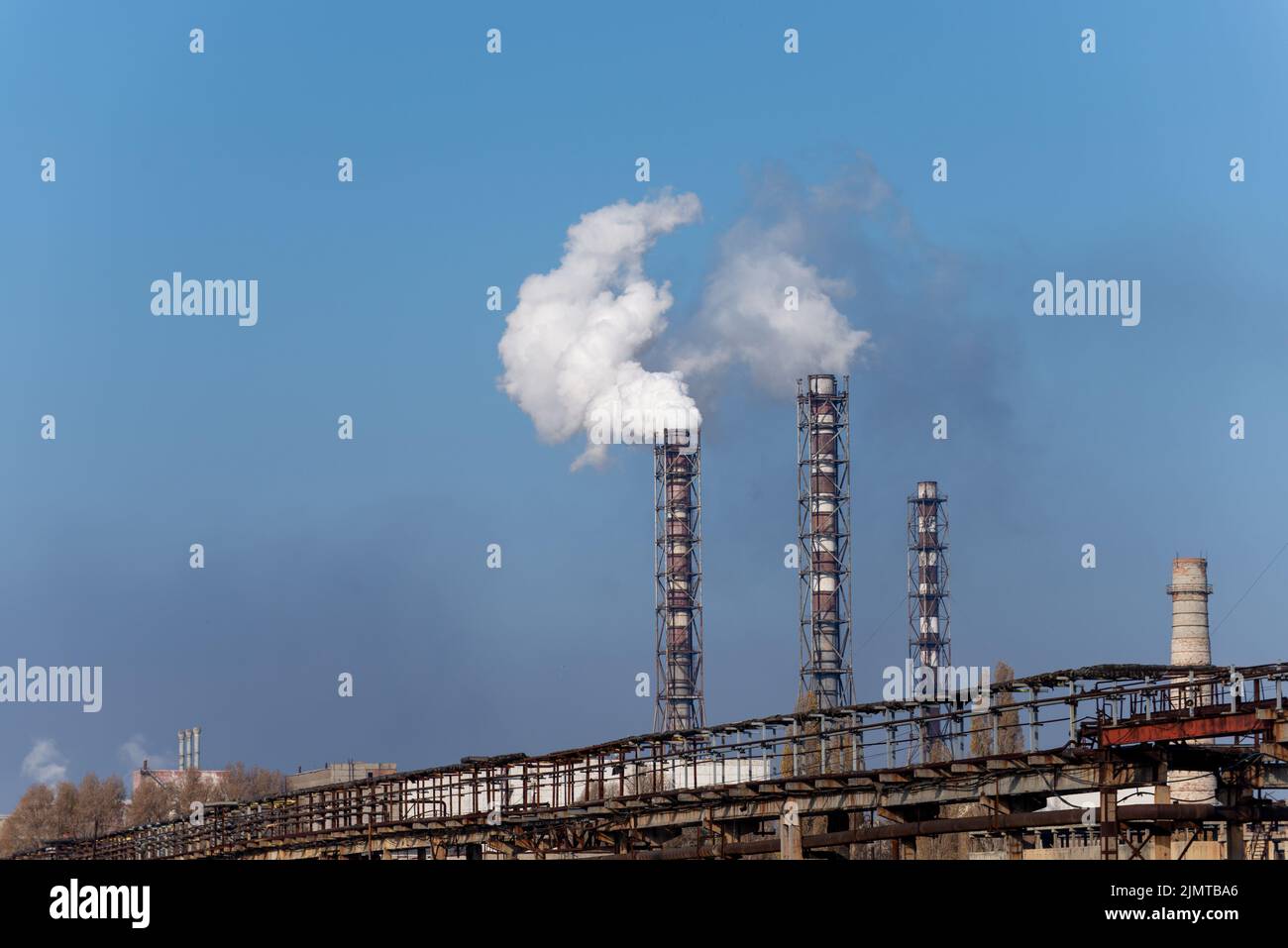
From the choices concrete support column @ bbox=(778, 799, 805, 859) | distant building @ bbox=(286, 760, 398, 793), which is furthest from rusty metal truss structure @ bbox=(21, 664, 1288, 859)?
distant building @ bbox=(286, 760, 398, 793)

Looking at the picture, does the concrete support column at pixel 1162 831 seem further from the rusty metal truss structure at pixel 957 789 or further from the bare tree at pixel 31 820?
the bare tree at pixel 31 820

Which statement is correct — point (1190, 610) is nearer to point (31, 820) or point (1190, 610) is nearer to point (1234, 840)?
point (1234, 840)

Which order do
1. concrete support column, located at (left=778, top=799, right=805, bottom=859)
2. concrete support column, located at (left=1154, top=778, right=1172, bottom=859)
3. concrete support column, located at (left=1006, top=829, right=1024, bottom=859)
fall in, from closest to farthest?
1. concrete support column, located at (left=1154, top=778, right=1172, bottom=859)
2. concrete support column, located at (left=778, top=799, right=805, bottom=859)
3. concrete support column, located at (left=1006, top=829, right=1024, bottom=859)

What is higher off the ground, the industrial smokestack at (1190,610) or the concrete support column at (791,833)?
the industrial smokestack at (1190,610)

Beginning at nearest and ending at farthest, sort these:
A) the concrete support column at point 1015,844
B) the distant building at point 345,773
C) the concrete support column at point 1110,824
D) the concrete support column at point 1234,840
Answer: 1. the concrete support column at point 1110,824
2. the concrete support column at point 1234,840
3. the concrete support column at point 1015,844
4. the distant building at point 345,773

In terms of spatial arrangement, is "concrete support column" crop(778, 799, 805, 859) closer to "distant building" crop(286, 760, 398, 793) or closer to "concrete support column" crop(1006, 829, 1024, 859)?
"concrete support column" crop(1006, 829, 1024, 859)

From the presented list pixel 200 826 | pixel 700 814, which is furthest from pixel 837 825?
pixel 200 826

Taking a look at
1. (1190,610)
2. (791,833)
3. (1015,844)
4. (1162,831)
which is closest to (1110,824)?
(1162,831)

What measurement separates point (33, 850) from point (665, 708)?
99.7ft

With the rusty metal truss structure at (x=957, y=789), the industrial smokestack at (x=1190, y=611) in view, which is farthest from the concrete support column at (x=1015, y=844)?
the industrial smokestack at (x=1190, y=611)

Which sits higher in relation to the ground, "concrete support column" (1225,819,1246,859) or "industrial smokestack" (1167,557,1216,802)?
"industrial smokestack" (1167,557,1216,802)

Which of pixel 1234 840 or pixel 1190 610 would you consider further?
pixel 1190 610

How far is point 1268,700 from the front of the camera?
82.8ft
